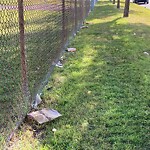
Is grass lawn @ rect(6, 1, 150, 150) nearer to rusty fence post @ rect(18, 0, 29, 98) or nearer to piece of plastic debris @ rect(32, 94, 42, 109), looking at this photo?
piece of plastic debris @ rect(32, 94, 42, 109)

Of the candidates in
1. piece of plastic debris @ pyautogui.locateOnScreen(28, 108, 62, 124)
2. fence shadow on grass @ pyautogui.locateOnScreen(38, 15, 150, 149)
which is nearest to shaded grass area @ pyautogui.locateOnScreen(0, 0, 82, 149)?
piece of plastic debris @ pyautogui.locateOnScreen(28, 108, 62, 124)

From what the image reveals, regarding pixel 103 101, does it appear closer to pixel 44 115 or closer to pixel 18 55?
pixel 44 115

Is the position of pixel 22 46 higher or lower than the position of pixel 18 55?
higher

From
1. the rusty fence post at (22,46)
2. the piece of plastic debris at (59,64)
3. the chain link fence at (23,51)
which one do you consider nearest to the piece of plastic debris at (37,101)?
the chain link fence at (23,51)

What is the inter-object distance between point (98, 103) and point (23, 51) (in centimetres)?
130

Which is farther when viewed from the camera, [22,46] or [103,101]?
[103,101]

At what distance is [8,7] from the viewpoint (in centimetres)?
272

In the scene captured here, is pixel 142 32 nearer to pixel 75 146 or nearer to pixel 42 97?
pixel 42 97

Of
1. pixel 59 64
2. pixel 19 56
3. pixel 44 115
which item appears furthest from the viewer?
pixel 59 64

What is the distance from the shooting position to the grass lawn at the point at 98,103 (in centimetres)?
306

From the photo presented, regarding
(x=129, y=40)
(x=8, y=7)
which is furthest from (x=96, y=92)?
(x=129, y=40)

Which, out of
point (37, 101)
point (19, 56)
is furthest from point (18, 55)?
point (37, 101)

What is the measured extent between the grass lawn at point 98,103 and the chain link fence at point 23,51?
23 cm

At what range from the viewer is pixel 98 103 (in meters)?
3.95
